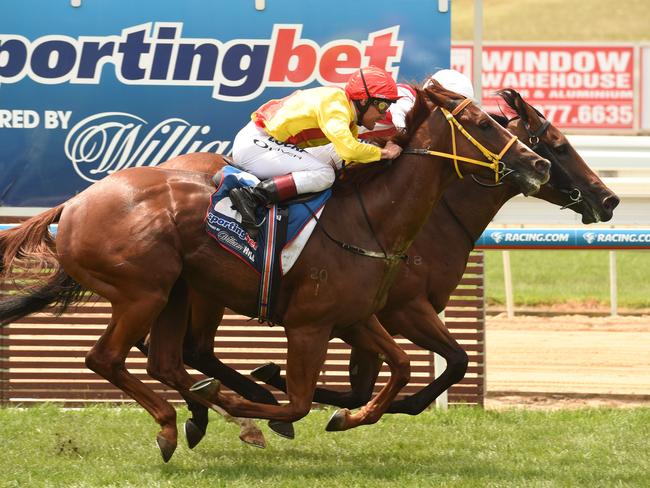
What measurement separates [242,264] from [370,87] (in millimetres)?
1032

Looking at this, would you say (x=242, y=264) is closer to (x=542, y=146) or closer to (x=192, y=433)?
(x=192, y=433)

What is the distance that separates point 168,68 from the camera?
8305 mm

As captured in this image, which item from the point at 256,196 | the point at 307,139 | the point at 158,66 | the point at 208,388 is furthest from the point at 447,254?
the point at 158,66

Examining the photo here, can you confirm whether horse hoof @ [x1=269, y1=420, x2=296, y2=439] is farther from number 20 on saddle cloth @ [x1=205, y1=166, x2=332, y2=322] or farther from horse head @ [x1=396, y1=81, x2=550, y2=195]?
horse head @ [x1=396, y1=81, x2=550, y2=195]

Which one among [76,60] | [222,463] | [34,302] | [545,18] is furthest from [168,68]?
[545,18]

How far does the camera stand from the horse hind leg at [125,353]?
5.94 m

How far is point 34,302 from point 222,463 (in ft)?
4.22

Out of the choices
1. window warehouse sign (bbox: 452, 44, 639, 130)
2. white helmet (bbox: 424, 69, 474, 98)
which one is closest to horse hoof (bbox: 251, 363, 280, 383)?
white helmet (bbox: 424, 69, 474, 98)

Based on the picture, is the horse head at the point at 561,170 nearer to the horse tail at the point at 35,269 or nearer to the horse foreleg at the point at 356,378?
the horse foreleg at the point at 356,378

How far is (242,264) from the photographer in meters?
5.98

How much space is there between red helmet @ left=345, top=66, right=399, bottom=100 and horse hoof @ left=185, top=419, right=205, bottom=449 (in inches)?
73.2

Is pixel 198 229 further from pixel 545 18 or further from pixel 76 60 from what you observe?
pixel 545 18

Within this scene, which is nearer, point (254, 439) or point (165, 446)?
point (165, 446)

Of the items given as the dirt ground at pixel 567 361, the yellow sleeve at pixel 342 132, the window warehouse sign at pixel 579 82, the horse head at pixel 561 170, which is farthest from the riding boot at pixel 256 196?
the window warehouse sign at pixel 579 82
